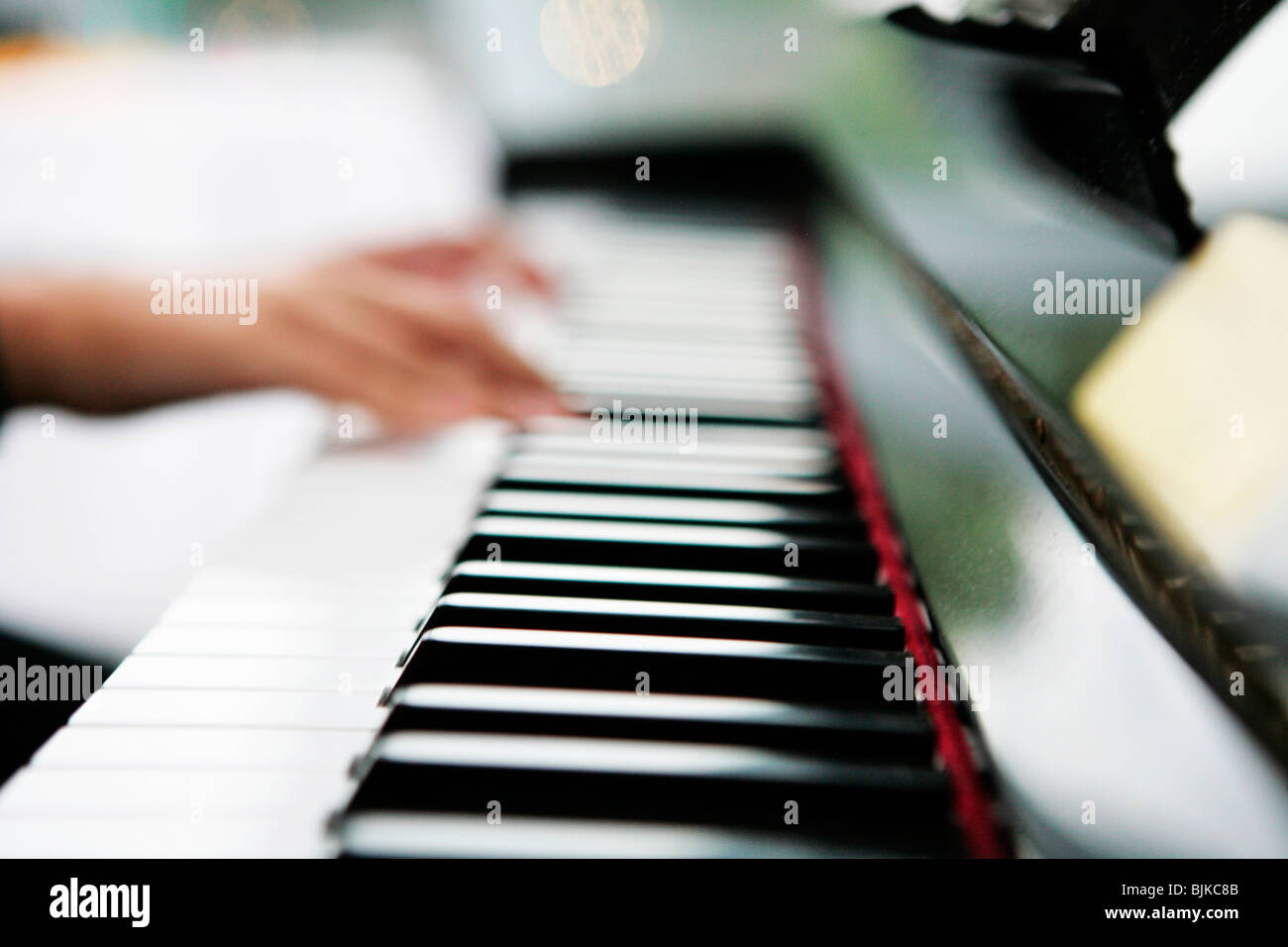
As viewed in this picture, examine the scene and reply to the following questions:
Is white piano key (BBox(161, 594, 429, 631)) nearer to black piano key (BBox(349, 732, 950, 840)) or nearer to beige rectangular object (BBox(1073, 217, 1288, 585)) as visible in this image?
black piano key (BBox(349, 732, 950, 840))

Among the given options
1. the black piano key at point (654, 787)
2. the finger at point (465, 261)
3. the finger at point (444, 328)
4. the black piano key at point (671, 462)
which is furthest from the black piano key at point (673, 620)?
the finger at point (465, 261)

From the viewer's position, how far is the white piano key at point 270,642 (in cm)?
69

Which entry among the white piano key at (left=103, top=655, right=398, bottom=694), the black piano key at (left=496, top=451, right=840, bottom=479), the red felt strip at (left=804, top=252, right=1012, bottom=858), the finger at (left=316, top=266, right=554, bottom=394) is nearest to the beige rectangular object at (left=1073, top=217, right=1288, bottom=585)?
the red felt strip at (left=804, top=252, right=1012, bottom=858)

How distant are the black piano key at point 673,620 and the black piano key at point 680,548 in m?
0.07

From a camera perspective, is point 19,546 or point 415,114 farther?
point 415,114

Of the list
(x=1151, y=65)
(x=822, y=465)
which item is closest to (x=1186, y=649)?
(x=1151, y=65)

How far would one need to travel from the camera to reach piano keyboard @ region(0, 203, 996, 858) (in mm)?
547

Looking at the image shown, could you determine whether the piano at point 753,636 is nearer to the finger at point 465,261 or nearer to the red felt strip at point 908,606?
the red felt strip at point 908,606

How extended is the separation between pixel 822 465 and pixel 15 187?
188 centimetres

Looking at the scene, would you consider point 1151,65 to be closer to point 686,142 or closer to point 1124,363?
point 1124,363

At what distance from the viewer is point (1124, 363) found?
63 cm

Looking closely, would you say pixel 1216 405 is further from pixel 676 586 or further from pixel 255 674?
pixel 255 674

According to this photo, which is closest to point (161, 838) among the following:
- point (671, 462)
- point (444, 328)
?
point (671, 462)
